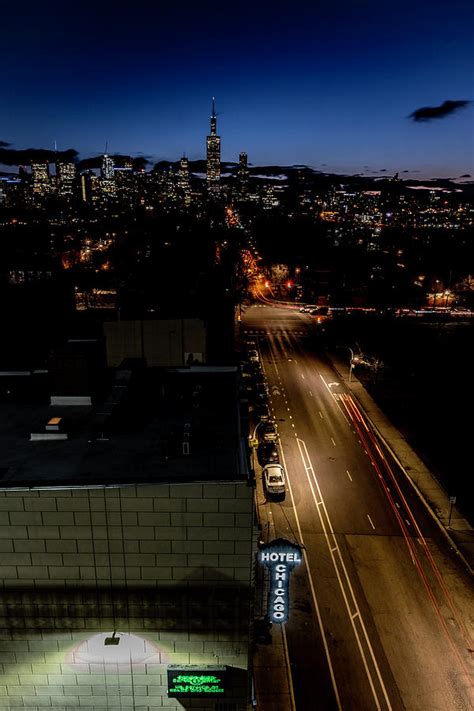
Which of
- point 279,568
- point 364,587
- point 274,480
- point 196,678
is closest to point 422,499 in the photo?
point 364,587

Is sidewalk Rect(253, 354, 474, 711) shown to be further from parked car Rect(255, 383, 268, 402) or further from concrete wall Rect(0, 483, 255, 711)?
parked car Rect(255, 383, 268, 402)

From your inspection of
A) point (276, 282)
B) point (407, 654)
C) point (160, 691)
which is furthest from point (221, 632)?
point (276, 282)

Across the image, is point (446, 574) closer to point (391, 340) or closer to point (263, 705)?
point (263, 705)

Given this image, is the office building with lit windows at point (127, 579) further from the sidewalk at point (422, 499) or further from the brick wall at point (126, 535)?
the sidewalk at point (422, 499)

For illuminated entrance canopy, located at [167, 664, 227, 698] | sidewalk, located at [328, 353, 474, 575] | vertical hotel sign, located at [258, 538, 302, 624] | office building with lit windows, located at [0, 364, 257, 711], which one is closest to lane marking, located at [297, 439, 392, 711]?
vertical hotel sign, located at [258, 538, 302, 624]

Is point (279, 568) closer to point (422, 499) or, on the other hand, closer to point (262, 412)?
point (422, 499)

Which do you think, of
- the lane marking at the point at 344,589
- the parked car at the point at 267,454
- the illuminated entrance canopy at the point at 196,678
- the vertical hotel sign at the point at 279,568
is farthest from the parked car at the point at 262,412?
the illuminated entrance canopy at the point at 196,678
